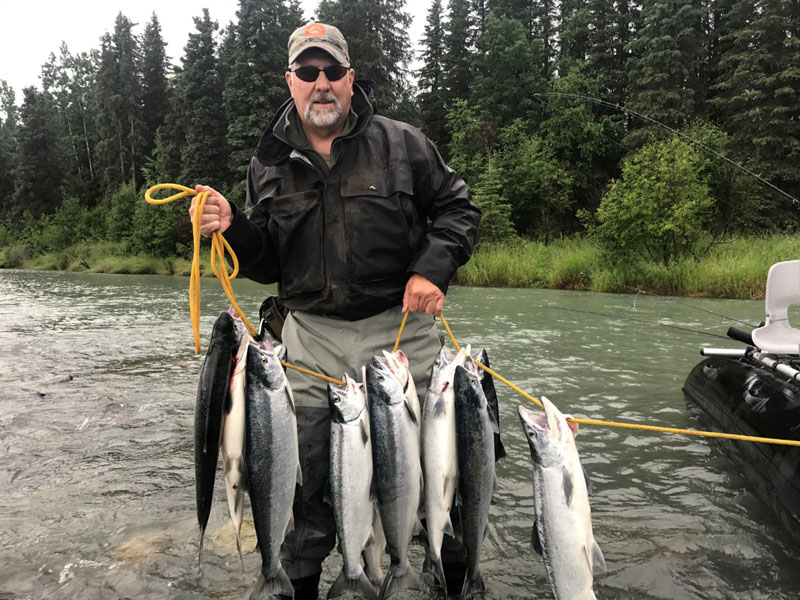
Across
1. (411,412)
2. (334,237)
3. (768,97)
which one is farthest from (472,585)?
(768,97)

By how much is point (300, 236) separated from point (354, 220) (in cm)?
32

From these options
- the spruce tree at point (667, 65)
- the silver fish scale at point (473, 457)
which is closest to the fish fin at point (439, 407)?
the silver fish scale at point (473, 457)

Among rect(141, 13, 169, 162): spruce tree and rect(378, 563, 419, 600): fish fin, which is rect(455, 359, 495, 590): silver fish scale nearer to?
rect(378, 563, 419, 600): fish fin

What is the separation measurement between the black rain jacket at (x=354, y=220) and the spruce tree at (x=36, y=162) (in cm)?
6312

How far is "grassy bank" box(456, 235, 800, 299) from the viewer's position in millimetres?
15844

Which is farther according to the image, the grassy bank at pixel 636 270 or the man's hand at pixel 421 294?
the grassy bank at pixel 636 270

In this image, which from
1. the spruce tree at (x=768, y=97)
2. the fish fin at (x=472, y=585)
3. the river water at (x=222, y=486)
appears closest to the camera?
the fish fin at (x=472, y=585)

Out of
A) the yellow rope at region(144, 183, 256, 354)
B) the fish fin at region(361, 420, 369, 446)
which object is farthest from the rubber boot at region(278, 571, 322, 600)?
the yellow rope at region(144, 183, 256, 354)

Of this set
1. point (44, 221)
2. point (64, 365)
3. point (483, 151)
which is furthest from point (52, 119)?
point (64, 365)

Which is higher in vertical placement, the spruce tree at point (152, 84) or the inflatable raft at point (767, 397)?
the spruce tree at point (152, 84)

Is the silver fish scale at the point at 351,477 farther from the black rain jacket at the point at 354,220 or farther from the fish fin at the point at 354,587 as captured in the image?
the black rain jacket at the point at 354,220

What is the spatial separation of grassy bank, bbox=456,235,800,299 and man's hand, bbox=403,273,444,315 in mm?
15538

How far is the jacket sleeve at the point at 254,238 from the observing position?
A: 2.77m

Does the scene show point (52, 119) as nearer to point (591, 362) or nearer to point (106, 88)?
point (106, 88)
